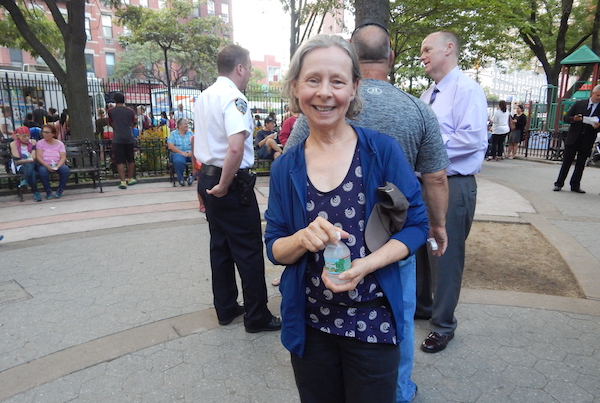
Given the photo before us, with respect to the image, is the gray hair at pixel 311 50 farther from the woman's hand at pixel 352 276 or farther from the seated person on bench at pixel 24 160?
the seated person on bench at pixel 24 160

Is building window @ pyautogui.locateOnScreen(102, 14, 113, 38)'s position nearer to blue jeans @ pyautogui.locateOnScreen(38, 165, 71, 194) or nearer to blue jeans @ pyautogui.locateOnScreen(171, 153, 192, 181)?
blue jeans @ pyautogui.locateOnScreen(171, 153, 192, 181)

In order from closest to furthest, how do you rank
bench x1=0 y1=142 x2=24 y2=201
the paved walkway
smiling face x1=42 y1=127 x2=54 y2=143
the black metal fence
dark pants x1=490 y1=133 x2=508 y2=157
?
the paved walkway
bench x1=0 y1=142 x2=24 y2=201
smiling face x1=42 y1=127 x2=54 y2=143
the black metal fence
dark pants x1=490 y1=133 x2=508 y2=157

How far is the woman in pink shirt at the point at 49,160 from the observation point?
8.66 metres

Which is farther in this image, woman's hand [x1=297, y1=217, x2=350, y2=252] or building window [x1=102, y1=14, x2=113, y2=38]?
building window [x1=102, y1=14, x2=113, y2=38]

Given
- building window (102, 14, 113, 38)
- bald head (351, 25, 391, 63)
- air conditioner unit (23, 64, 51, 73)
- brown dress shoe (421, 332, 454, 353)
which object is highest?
building window (102, 14, 113, 38)

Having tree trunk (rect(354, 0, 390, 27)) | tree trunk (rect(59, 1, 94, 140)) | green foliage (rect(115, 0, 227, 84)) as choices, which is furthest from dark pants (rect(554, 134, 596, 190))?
green foliage (rect(115, 0, 227, 84))

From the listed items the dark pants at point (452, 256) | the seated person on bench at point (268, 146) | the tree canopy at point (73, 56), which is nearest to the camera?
the dark pants at point (452, 256)

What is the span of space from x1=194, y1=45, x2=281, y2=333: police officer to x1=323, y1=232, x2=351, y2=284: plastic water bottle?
183 cm

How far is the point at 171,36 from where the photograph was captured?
23156 mm

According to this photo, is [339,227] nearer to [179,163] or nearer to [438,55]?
[438,55]

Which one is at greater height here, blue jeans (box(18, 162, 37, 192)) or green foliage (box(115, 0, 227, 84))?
green foliage (box(115, 0, 227, 84))

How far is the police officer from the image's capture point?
3.17 meters

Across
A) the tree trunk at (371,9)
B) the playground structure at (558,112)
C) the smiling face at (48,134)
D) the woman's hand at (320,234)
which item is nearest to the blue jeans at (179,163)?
the smiling face at (48,134)

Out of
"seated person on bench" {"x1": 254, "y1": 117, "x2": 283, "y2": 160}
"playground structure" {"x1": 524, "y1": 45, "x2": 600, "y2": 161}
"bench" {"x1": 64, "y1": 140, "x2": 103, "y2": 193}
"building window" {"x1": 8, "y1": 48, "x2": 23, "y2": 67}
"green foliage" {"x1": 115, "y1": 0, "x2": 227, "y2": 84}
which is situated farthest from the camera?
"building window" {"x1": 8, "y1": 48, "x2": 23, "y2": 67}
